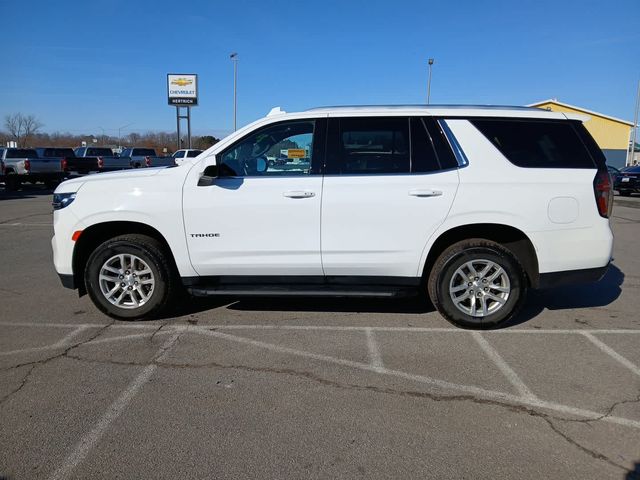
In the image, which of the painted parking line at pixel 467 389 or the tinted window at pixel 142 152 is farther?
the tinted window at pixel 142 152

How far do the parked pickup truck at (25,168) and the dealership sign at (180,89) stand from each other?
23.4 metres

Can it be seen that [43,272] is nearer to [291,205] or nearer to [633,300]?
[291,205]

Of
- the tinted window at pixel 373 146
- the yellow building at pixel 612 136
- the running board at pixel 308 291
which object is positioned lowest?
the running board at pixel 308 291

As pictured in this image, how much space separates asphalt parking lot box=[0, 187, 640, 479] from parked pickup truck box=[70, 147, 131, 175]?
2169 centimetres

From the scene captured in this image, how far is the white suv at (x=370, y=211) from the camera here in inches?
167

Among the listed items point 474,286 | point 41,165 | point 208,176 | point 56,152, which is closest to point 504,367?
point 474,286

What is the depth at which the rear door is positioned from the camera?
13.9 feet

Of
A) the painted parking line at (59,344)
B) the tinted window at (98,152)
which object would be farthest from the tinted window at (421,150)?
the tinted window at (98,152)

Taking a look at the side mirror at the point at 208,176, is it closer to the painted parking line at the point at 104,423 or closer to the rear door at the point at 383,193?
the rear door at the point at 383,193

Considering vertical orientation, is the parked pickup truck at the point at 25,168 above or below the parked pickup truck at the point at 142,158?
below

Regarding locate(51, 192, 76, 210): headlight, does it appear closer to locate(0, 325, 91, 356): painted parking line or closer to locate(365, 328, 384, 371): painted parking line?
locate(0, 325, 91, 356): painted parking line

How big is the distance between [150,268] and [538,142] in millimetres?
3912

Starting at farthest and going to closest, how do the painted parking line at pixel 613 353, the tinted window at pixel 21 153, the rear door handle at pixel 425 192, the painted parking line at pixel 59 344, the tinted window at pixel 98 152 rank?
1. the tinted window at pixel 98 152
2. the tinted window at pixel 21 153
3. the rear door handle at pixel 425 192
4. the painted parking line at pixel 59 344
5. the painted parking line at pixel 613 353

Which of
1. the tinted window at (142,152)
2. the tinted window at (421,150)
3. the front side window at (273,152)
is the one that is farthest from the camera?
the tinted window at (142,152)
